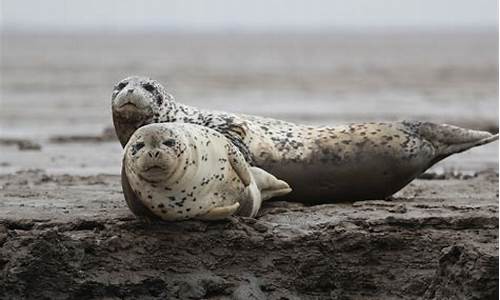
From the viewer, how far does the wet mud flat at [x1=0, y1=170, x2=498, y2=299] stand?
6957 millimetres

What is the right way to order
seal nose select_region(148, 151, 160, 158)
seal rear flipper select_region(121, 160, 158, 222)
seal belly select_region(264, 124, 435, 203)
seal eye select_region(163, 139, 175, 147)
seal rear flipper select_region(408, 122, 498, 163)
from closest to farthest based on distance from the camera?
seal nose select_region(148, 151, 160, 158) < seal eye select_region(163, 139, 175, 147) < seal rear flipper select_region(121, 160, 158, 222) < seal belly select_region(264, 124, 435, 203) < seal rear flipper select_region(408, 122, 498, 163)

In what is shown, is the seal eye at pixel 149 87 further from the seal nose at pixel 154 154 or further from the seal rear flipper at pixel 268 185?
the seal nose at pixel 154 154

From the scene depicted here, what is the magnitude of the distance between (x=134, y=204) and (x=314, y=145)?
4.67 feet

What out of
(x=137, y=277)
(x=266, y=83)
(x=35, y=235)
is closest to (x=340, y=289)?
(x=137, y=277)

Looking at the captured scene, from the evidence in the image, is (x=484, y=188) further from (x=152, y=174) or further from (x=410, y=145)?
(x=152, y=174)

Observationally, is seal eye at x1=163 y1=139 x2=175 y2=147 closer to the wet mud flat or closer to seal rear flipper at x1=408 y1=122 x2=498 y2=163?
the wet mud flat

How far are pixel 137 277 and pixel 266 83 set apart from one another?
18009 millimetres

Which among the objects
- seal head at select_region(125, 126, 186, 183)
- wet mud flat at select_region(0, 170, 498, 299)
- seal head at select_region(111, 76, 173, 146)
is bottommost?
wet mud flat at select_region(0, 170, 498, 299)

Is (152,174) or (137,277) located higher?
(152,174)

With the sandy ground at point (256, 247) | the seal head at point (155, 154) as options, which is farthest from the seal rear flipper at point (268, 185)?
the seal head at point (155, 154)

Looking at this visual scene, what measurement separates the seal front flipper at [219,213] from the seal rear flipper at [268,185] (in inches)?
20.1

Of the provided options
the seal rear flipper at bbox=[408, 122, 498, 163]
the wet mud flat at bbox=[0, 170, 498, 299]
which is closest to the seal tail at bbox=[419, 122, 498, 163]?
the seal rear flipper at bbox=[408, 122, 498, 163]

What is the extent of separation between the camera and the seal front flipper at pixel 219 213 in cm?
720

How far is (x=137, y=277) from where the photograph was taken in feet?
23.1
